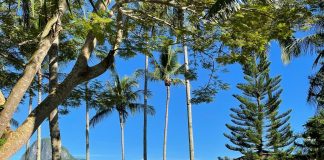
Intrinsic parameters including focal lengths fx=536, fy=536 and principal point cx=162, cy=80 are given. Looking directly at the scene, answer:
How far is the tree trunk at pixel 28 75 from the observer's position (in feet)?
33.7

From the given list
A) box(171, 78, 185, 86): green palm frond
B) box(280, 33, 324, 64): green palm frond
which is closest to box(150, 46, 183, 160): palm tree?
box(171, 78, 185, 86): green palm frond

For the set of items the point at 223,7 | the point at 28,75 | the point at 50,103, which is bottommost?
the point at 50,103

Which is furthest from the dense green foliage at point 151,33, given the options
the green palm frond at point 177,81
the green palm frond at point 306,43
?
the green palm frond at point 177,81

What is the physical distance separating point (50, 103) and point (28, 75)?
2.33 feet

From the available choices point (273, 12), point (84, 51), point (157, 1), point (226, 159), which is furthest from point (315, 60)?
point (226, 159)

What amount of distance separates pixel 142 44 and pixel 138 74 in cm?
2203

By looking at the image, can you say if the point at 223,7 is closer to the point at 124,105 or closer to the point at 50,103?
the point at 50,103

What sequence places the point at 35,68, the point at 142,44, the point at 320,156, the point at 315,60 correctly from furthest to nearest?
the point at 320,156 → the point at 315,60 → the point at 142,44 → the point at 35,68

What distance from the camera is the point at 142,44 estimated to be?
Result: 40.4ft

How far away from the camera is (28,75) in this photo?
10.6m

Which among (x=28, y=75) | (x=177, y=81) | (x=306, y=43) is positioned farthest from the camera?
(x=177, y=81)

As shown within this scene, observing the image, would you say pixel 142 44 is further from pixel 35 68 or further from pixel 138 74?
pixel 138 74

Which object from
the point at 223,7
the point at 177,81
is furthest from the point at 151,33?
the point at 177,81

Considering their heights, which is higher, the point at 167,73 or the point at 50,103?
the point at 167,73
